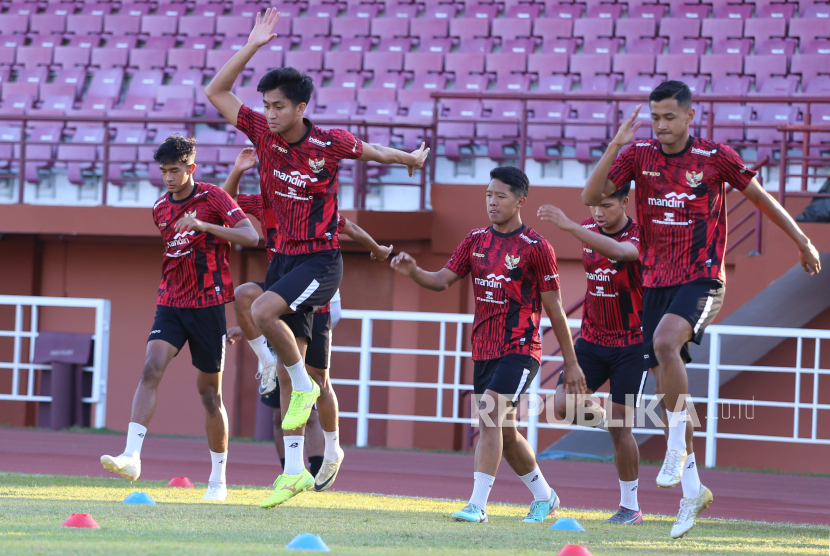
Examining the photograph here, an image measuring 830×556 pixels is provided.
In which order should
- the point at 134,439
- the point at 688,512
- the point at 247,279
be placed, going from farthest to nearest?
the point at 247,279 < the point at 134,439 < the point at 688,512

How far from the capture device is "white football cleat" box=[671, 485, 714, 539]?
16.1 feet

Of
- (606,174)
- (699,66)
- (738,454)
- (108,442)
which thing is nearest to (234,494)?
(606,174)

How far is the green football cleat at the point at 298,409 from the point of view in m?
5.34

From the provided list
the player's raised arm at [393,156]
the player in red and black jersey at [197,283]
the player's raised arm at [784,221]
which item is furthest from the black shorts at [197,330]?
the player's raised arm at [784,221]

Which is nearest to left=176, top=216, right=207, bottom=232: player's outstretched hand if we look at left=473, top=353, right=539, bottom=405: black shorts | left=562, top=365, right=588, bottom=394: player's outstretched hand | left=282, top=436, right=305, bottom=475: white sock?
left=282, top=436, right=305, bottom=475: white sock

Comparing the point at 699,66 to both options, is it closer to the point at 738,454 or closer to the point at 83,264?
the point at 738,454

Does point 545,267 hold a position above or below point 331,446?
above

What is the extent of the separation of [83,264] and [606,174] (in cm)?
933

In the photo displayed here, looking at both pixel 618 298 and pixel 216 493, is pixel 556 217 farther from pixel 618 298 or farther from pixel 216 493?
pixel 216 493

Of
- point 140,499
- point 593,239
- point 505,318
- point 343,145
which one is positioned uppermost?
point 343,145

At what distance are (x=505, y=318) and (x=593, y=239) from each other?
0.64 m

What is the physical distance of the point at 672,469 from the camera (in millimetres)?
4863

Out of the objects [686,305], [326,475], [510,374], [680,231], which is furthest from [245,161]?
[686,305]

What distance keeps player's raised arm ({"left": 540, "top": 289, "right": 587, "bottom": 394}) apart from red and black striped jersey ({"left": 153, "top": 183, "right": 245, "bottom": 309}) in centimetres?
199
